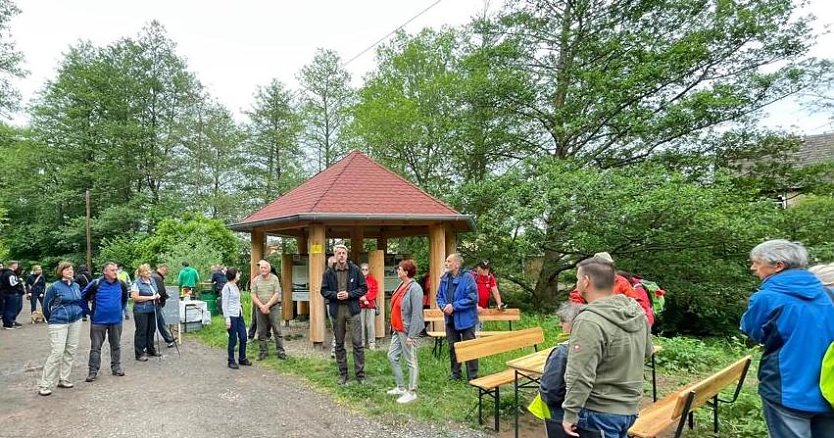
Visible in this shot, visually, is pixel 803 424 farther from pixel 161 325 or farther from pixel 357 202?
pixel 161 325

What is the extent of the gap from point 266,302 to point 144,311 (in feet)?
7.60

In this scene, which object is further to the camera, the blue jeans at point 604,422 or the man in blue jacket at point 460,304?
the man in blue jacket at point 460,304

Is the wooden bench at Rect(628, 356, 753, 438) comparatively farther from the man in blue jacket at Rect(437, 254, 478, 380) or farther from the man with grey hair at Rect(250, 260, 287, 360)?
the man with grey hair at Rect(250, 260, 287, 360)

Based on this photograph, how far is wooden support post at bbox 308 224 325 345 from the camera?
8406 mm

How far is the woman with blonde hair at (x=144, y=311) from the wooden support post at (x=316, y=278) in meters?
2.73

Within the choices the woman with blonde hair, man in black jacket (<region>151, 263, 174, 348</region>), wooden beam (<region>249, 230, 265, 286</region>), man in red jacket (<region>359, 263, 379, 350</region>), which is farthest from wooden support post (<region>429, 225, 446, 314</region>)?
man in black jacket (<region>151, 263, 174, 348</region>)

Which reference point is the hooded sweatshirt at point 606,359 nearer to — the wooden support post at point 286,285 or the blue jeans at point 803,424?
the blue jeans at point 803,424

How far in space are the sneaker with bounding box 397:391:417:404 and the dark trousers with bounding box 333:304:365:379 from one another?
3.49 feet

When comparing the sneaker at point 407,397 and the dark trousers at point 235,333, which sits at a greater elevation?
the dark trousers at point 235,333

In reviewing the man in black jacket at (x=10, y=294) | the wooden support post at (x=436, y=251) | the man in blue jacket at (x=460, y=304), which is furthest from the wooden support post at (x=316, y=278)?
the man in black jacket at (x=10, y=294)

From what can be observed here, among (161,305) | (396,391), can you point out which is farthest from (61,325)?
(396,391)

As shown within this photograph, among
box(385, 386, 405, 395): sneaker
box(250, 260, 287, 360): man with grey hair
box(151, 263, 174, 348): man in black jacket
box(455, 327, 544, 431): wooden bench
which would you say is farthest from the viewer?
box(151, 263, 174, 348): man in black jacket

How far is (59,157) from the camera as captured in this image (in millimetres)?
26938

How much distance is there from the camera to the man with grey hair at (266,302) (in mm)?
7940
